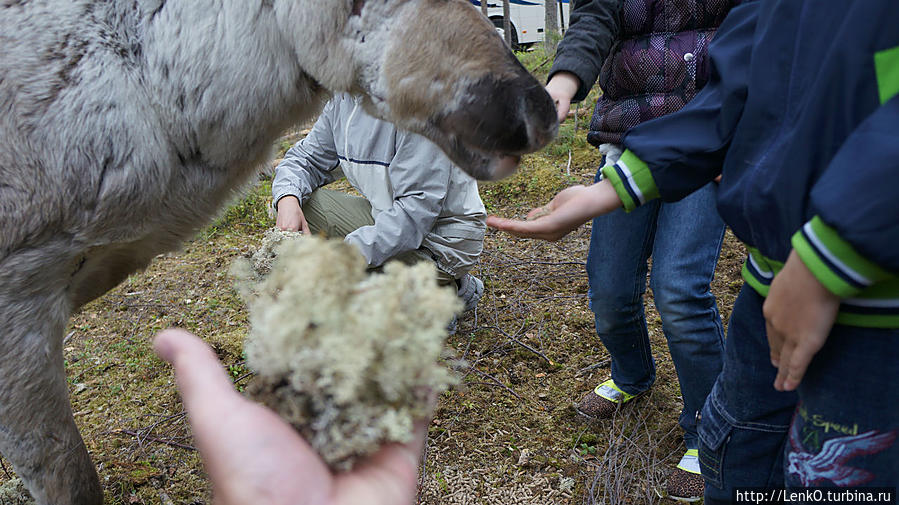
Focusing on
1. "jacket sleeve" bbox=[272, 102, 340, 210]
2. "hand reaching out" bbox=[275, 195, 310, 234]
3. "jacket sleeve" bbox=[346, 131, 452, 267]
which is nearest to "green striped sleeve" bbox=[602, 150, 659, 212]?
"jacket sleeve" bbox=[346, 131, 452, 267]

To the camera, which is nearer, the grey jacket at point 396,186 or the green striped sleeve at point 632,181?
the green striped sleeve at point 632,181

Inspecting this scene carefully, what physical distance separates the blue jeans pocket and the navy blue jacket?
1.59ft

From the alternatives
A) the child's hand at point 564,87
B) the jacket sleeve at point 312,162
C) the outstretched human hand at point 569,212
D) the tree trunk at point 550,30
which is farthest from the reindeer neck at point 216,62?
the tree trunk at point 550,30

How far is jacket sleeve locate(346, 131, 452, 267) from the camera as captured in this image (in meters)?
3.34

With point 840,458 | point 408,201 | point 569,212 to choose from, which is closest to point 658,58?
point 569,212

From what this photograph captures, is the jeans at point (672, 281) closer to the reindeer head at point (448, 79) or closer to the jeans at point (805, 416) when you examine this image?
the jeans at point (805, 416)

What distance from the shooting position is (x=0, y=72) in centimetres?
172

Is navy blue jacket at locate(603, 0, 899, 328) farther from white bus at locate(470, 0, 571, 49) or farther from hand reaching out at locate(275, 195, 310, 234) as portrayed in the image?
white bus at locate(470, 0, 571, 49)

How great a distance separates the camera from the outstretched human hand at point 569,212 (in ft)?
6.42

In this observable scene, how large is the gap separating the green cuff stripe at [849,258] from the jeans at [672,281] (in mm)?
1257

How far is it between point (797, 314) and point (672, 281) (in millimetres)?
1204

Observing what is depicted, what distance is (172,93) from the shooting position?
1.79m

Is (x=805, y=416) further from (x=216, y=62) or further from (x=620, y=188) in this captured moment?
(x=216, y=62)

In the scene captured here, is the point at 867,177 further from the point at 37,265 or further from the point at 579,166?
the point at 579,166
